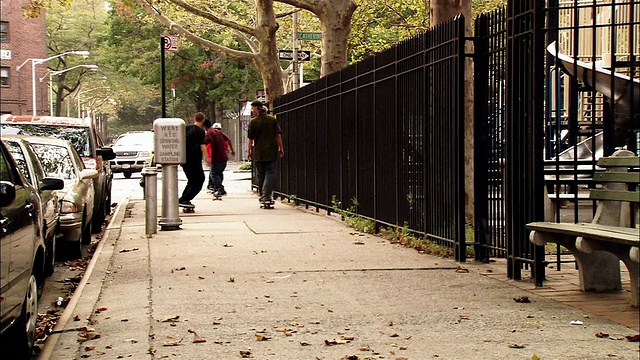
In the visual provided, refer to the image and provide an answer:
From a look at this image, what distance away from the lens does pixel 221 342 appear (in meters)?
6.38

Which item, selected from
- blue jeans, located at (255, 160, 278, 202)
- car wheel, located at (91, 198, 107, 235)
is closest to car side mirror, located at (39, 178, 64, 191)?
car wheel, located at (91, 198, 107, 235)

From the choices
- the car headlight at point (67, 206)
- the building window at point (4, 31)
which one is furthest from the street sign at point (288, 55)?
the building window at point (4, 31)

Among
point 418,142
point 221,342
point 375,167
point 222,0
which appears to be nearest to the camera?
point 221,342

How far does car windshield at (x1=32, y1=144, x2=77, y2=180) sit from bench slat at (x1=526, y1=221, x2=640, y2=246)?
7382 millimetres

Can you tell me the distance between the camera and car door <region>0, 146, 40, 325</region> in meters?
5.71

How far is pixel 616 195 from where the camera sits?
7441mm

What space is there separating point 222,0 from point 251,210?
1698 cm

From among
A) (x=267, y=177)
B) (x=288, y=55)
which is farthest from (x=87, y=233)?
(x=288, y=55)

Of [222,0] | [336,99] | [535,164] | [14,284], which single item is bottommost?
[14,284]

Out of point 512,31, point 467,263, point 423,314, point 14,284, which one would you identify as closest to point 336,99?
point 467,263

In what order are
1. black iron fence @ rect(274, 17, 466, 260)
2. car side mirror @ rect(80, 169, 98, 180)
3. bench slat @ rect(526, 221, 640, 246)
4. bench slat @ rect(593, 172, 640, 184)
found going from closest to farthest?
1. bench slat @ rect(526, 221, 640, 246)
2. bench slat @ rect(593, 172, 640, 184)
3. black iron fence @ rect(274, 17, 466, 260)
4. car side mirror @ rect(80, 169, 98, 180)

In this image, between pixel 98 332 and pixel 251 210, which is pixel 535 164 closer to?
pixel 98 332

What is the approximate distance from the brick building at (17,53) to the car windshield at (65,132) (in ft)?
180

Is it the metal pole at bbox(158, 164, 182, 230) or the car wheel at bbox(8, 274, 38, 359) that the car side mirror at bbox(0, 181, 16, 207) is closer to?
the car wheel at bbox(8, 274, 38, 359)
